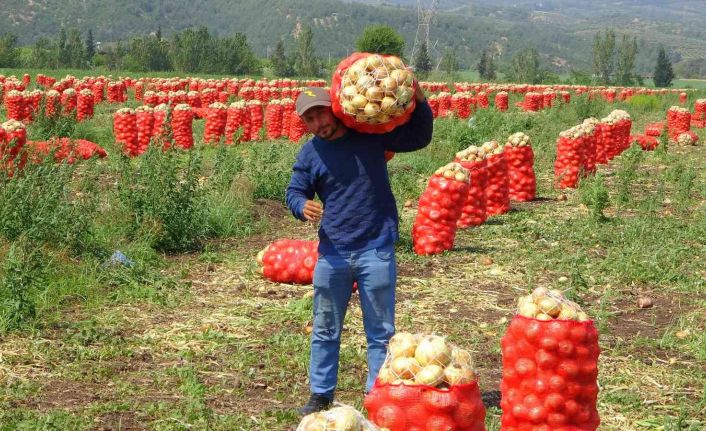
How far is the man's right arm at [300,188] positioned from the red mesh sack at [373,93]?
329 mm

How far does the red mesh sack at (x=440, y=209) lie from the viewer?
800 cm

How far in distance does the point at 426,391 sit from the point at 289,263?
4077mm

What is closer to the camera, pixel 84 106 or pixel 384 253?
pixel 384 253

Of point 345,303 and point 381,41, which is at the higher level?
point 345,303

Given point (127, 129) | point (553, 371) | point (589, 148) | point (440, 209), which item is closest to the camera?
point (553, 371)

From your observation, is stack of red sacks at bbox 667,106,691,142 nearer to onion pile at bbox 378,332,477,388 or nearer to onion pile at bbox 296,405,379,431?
onion pile at bbox 378,332,477,388

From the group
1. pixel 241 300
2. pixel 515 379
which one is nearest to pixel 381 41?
pixel 241 300

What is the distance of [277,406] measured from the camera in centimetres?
469

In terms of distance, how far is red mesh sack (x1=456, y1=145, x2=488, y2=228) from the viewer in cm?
928

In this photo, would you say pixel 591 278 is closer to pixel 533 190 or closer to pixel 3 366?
pixel 533 190

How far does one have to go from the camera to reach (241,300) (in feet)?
22.1

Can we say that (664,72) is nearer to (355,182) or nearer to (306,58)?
(306,58)

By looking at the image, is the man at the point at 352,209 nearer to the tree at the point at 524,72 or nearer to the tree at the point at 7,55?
the tree at the point at 7,55

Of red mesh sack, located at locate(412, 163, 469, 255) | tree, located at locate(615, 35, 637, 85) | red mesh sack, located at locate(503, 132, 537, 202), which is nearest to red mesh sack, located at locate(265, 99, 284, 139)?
red mesh sack, located at locate(503, 132, 537, 202)
